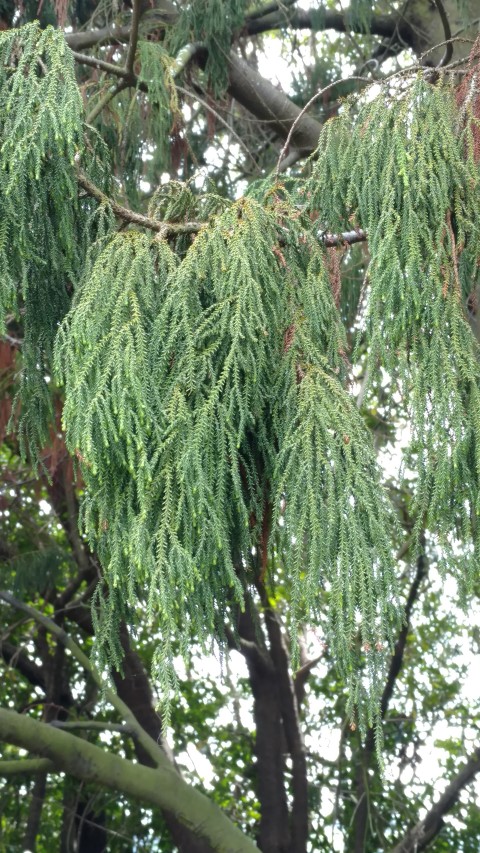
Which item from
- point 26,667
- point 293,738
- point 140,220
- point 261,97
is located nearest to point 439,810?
point 293,738

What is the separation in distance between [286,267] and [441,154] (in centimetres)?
39

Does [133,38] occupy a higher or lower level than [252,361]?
higher

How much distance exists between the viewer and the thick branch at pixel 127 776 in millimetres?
4426

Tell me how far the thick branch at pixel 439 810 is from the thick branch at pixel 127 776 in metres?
1.04

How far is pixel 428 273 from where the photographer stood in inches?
86.9

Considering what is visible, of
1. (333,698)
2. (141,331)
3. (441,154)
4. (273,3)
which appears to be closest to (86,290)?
Result: (141,331)

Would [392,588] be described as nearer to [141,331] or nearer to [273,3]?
[141,331]

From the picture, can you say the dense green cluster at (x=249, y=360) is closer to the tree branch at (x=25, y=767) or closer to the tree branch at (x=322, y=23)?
the tree branch at (x=25, y=767)

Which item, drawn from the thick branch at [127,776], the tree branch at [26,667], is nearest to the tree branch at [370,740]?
the thick branch at [127,776]

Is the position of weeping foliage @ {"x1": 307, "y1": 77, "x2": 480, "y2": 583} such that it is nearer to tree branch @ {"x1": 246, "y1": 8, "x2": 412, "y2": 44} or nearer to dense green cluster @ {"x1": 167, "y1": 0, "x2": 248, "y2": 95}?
dense green cluster @ {"x1": 167, "y1": 0, "x2": 248, "y2": 95}

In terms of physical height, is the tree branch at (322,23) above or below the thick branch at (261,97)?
above

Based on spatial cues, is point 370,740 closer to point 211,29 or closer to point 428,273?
point 211,29

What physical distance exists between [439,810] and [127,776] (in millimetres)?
1825

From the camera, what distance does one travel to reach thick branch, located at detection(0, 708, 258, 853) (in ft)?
14.5
